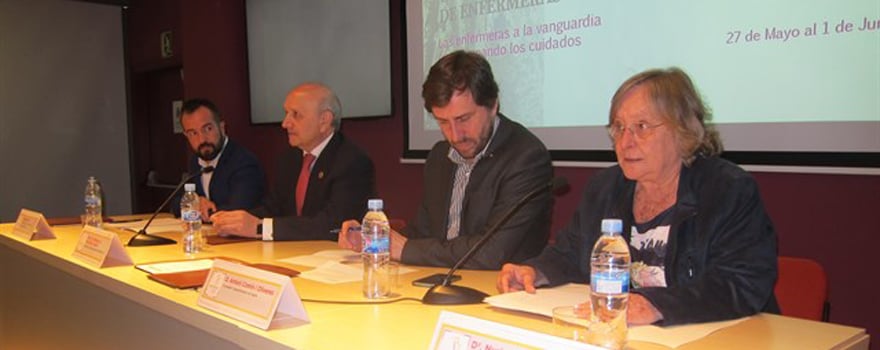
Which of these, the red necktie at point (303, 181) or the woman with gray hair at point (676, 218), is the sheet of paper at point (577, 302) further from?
the red necktie at point (303, 181)

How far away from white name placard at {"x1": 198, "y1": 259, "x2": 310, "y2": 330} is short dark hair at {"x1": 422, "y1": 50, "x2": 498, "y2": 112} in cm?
88

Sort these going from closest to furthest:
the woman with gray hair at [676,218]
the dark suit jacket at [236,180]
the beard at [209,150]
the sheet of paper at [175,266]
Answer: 1. the woman with gray hair at [676,218]
2. the sheet of paper at [175,266]
3. the dark suit jacket at [236,180]
4. the beard at [209,150]

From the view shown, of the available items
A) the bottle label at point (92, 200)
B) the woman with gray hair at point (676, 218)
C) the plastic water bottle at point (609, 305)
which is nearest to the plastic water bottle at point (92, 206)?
the bottle label at point (92, 200)

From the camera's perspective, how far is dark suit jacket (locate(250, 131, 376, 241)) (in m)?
2.66

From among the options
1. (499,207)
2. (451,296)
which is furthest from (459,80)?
(451,296)

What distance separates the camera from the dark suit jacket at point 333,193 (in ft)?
8.72

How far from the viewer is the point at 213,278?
1646 millimetres

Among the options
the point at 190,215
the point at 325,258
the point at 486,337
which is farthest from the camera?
the point at 190,215

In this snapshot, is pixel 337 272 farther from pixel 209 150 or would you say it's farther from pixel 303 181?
pixel 209 150

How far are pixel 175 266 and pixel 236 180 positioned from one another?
1.34 m

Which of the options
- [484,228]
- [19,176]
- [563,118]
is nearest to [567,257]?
[484,228]

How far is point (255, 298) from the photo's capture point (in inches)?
58.4

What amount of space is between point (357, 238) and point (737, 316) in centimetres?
114

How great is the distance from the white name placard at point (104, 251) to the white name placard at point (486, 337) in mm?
1389
